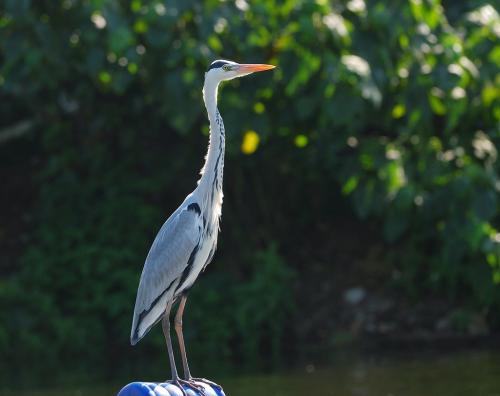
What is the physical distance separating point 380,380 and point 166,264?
134 inches

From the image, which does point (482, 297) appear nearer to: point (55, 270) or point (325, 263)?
point (325, 263)

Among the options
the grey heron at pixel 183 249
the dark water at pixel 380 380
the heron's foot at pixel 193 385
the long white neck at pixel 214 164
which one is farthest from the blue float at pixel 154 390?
the dark water at pixel 380 380

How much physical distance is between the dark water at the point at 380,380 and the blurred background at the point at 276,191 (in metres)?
0.03

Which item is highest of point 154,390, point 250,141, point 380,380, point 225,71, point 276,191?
point 225,71

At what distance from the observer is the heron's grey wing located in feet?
19.2

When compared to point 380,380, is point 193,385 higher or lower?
higher

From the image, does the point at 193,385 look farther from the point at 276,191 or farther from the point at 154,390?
the point at 276,191

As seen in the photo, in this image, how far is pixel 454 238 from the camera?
9.80 metres

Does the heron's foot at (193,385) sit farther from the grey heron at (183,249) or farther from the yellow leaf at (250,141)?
the yellow leaf at (250,141)

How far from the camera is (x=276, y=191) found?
11.7 metres

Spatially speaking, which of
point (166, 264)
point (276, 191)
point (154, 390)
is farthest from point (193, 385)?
point (276, 191)

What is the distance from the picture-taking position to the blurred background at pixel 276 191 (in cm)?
963

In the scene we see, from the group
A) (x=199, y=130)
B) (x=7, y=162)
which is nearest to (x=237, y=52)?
(x=199, y=130)

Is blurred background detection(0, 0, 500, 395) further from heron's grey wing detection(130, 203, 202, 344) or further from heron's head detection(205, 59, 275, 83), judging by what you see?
heron's head detection(205, 59, 275, 83)
